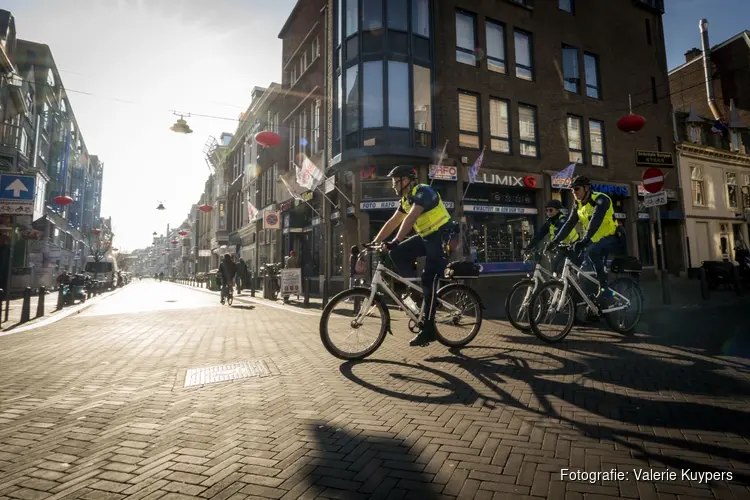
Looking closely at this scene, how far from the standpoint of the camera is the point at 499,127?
677 inches

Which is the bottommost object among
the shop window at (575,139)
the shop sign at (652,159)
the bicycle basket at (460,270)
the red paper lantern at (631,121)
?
the bicycle basket at (460,270)

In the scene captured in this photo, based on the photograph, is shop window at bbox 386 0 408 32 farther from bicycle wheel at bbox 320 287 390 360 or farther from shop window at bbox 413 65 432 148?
bicycle wheel at bbox 320 287 390 360

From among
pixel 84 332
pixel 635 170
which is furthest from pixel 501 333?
pixel 635 170

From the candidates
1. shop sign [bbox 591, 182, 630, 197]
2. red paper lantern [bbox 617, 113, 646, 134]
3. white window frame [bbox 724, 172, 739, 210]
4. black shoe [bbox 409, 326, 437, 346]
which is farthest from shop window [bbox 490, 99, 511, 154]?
white window frame [bbox 724, 172, 739, 210]

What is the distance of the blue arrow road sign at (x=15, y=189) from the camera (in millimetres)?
8586

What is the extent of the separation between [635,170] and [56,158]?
4369cm

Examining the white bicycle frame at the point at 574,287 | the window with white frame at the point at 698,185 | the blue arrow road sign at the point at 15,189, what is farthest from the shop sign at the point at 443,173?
the window with white frame at the point at 698,185

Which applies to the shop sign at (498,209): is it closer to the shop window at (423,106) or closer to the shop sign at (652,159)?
the shop window at (423,106)

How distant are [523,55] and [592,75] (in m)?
4.45

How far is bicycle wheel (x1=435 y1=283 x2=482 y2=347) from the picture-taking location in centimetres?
498

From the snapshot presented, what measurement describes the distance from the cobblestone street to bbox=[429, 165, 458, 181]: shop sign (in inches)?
435

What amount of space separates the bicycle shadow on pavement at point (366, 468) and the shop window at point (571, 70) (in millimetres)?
21075

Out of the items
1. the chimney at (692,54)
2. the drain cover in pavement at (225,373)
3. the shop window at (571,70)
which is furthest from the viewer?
the chimney at (692,54)

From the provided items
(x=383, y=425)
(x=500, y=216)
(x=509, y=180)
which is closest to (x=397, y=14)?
(x=509, y=180)
